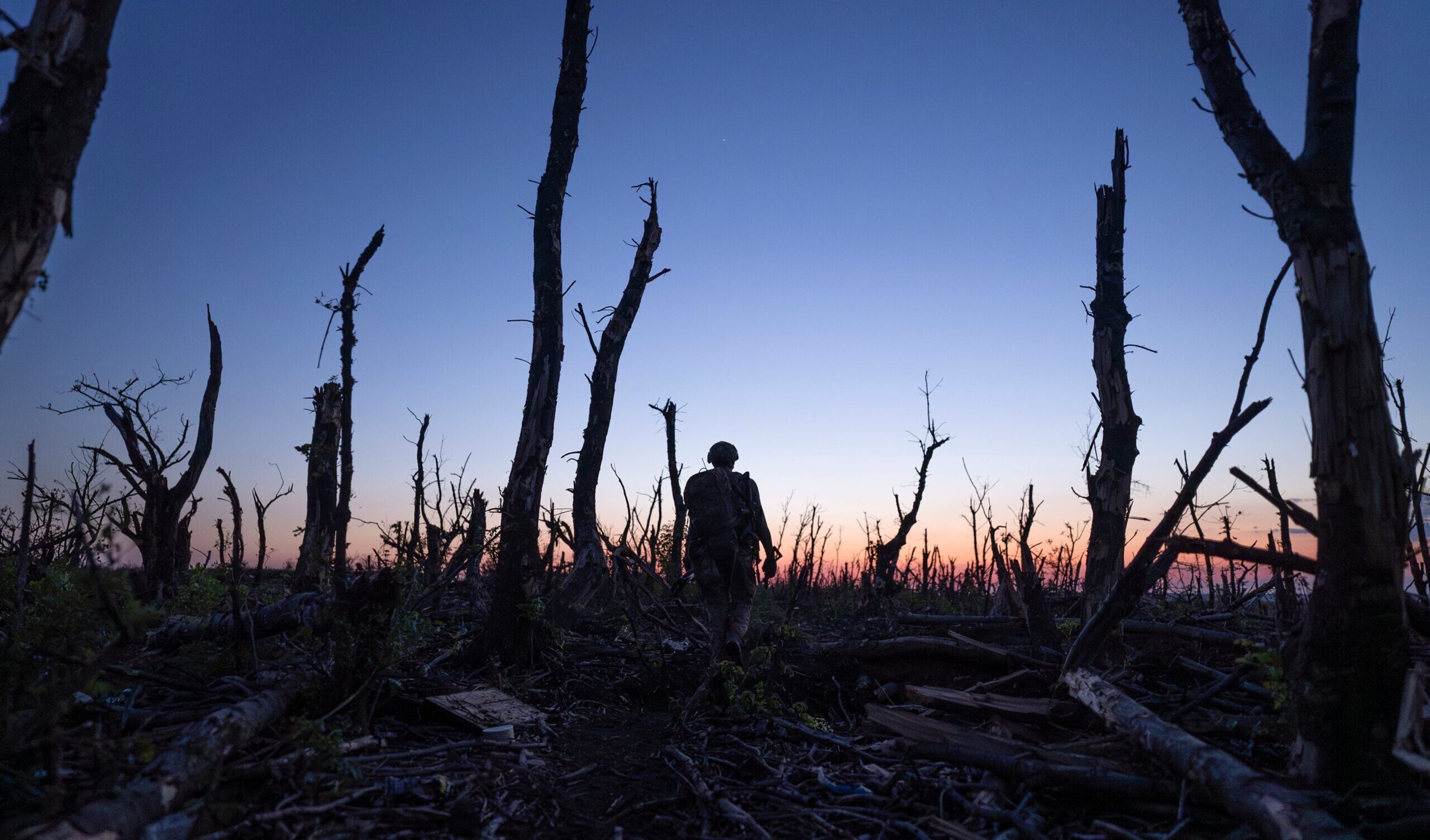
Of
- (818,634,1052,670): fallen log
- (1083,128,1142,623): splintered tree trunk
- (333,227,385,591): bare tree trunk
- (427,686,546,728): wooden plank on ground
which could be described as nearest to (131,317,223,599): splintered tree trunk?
(333,227,385,591): bare tree trunk

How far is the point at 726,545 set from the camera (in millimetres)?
8773

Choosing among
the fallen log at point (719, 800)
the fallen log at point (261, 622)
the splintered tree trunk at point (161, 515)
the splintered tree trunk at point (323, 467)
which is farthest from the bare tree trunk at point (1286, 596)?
the splintered tree trunk at point (323, 467)

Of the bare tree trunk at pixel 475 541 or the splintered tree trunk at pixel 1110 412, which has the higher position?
the splintered tree trunk at pixel 1110 412

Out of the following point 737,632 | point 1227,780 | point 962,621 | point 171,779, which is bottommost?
point 171,779

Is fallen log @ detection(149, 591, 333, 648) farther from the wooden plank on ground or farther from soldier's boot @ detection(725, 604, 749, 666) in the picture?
soldier's boot @ detection(725, 604, 749, 666)

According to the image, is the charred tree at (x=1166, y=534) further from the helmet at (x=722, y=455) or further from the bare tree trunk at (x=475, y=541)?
the bare tree trunk at (x=475, y=541)

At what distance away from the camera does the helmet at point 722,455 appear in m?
9.39

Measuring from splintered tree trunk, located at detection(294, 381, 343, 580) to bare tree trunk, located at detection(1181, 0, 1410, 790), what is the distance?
17107 mm

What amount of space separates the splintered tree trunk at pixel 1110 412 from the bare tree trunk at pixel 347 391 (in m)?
14.8

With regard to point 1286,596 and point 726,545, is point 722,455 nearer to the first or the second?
point 726,545

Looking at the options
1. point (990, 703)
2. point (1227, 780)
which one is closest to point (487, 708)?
point (990, 703)

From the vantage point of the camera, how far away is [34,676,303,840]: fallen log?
2.70 meters

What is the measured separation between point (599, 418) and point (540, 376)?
5.32 meters

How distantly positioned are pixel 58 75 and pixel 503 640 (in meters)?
5.78
